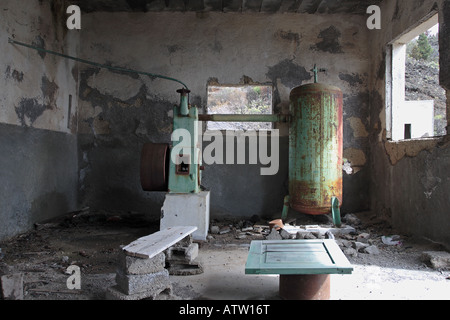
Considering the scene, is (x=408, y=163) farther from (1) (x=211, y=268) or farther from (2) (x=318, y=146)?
(1) (x=211, y=268)

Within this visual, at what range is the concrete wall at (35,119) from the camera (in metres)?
4.02

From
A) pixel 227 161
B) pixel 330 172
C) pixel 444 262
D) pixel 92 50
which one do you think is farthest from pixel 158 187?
pixel 444 262

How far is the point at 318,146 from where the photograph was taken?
4.57 metres

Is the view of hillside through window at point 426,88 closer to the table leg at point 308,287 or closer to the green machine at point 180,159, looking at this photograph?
the green machine at point 180,159

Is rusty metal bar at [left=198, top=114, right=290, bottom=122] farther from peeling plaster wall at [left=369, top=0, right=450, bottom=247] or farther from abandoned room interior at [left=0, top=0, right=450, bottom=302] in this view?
peeling plaster wall at [left=369, top=0, right=450, bottom=247]

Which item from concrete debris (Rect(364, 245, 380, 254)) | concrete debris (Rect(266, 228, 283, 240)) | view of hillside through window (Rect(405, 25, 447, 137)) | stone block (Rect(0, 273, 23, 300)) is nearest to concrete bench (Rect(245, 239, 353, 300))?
concrete debris (Rect(364, 245, 380, 254))

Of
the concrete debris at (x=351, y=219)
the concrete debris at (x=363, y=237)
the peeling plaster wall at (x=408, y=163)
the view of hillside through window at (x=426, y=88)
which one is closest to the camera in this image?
the peeling plaster wall at (x=408, y=163)

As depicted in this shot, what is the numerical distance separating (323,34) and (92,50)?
3.62m

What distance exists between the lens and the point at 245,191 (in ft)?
18.2

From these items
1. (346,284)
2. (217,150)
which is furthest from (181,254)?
(217,150)

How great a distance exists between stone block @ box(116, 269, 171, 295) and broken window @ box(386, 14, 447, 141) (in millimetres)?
3371

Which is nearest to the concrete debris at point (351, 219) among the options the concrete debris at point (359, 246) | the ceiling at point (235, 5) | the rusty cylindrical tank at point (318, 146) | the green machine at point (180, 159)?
the rusty cylindrical tank at point (318, 146)

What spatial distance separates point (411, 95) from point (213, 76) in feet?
13.4

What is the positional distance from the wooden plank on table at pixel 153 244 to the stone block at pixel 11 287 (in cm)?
72
